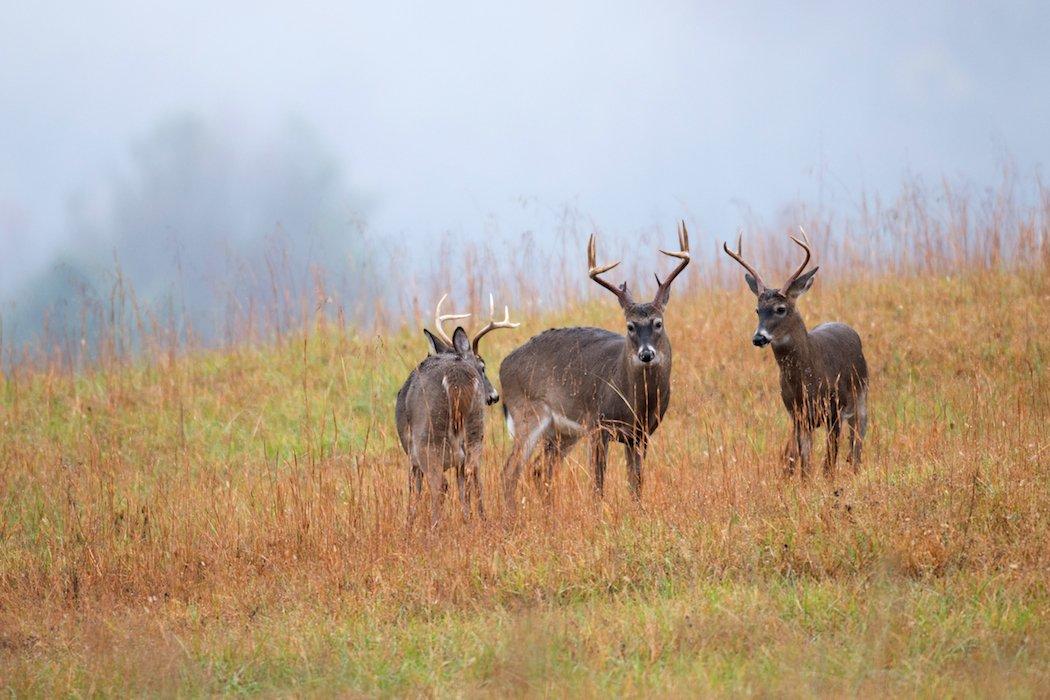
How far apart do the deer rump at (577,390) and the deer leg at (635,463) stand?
9 centimetres

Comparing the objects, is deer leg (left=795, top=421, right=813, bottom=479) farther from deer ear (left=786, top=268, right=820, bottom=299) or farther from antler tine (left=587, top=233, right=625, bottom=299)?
antler tine (left=587, top=233, right=625, bottom=299)

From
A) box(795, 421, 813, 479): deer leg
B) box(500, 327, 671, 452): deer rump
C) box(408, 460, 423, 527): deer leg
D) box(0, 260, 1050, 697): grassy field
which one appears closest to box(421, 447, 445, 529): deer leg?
box(408, 460, 423, 527): deer leg

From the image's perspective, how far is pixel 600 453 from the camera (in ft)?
30.3

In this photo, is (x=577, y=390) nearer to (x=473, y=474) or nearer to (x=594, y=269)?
(x=594, y=269)

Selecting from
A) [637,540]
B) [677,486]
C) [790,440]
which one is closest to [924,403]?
[790,440]

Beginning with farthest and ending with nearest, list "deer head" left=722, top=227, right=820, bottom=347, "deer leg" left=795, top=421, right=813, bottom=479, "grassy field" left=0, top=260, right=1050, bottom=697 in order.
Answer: "deer head" left=722, top=227, right=820, bottom=347, "deer leg" left=795, top=421, right=813, bottom=479, "grassy field" left=0, top=260, right=1050, bottom=697

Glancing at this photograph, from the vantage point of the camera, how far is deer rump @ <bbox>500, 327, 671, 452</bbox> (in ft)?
30.7

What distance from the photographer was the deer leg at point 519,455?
870 cm

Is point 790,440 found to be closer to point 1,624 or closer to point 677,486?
point 677,486

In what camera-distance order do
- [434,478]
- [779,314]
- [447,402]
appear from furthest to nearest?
1. [779,314]
2. [447,402]
3. [434,478]

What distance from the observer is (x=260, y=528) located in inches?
322

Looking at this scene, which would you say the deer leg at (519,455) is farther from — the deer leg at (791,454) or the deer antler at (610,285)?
the deer leg at (791,454)

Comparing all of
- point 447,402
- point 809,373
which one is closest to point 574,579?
point 447,402

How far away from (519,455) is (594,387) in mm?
783
